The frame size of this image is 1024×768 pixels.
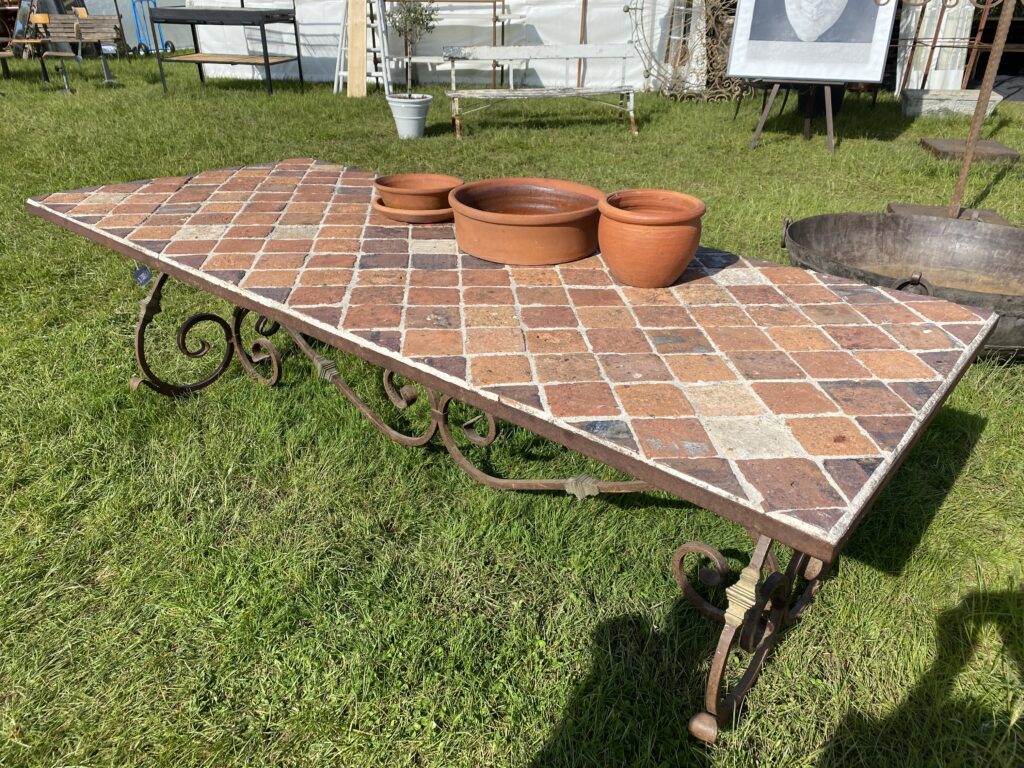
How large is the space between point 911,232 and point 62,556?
12.9 feet

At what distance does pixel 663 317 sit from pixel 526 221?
0.50 metres

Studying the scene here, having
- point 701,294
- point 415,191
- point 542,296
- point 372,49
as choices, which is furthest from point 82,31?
point 701,294

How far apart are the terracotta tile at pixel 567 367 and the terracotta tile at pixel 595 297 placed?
0.30 meters

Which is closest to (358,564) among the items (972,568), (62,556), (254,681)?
(254,681)

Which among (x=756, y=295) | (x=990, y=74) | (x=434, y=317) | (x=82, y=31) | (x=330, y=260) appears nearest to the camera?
(x=434, y=317)

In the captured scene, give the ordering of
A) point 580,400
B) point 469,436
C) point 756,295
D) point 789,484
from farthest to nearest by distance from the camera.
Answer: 1. point 469,436
2. point 756,295
3. point 580,400
4. point 789,484

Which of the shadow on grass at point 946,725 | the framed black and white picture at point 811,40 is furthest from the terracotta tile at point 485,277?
the framed black and white picture at point 811,40

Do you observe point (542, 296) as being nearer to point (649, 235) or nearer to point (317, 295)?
point (649, 235)

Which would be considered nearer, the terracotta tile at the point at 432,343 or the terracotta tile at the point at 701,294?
the terracotta tile at the point at 432,343

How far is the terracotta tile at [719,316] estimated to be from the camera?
5.85 ft

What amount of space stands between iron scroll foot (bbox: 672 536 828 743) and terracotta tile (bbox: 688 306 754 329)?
22.6 inches

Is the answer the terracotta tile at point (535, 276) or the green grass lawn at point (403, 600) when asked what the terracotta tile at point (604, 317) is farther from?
the green grass lawn at point (403, 600)

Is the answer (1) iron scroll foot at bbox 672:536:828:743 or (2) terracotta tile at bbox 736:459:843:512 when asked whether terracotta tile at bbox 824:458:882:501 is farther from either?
(1) iron scroll foot at bbox 672:536:828:743

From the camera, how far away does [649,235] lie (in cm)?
183
